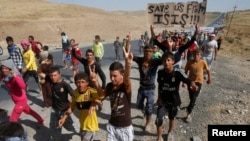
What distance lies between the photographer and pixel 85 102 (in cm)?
479

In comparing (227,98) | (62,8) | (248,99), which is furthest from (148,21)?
(62,8)

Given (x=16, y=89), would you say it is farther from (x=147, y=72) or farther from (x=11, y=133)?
(x=11, y=133)

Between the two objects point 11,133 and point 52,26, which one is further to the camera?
point 52,26

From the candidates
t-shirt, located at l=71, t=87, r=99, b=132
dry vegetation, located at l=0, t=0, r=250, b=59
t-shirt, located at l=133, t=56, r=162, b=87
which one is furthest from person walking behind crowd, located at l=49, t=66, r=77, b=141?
dry vegetation, located at l=0, t=0, r=250, b=59

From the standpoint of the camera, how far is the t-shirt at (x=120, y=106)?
14.6ft

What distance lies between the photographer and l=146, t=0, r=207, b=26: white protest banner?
305 inches

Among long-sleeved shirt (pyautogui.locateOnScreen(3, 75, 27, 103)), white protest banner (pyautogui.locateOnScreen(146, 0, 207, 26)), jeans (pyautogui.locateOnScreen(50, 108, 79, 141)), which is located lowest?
jeans (pyautogui.locateOnScreen(50, 108, 79, 141))

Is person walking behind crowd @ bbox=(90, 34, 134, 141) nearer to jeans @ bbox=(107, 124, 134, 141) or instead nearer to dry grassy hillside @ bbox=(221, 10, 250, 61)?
jeans @ bbox=(107, 124, 134, 141)

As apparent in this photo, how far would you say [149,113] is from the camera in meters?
6.55

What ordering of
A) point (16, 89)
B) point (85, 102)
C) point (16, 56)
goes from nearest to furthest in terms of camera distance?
point (85, 102) → point (16, 89) → point (16, 56)

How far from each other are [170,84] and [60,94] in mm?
2020

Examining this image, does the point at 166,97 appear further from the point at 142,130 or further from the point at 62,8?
the point at 62,8

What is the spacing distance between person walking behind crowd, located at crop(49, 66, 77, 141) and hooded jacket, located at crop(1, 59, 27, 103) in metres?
0.66

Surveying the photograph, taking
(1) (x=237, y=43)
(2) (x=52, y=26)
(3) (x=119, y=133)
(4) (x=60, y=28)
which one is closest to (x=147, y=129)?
(3) (x=119, y=133)
